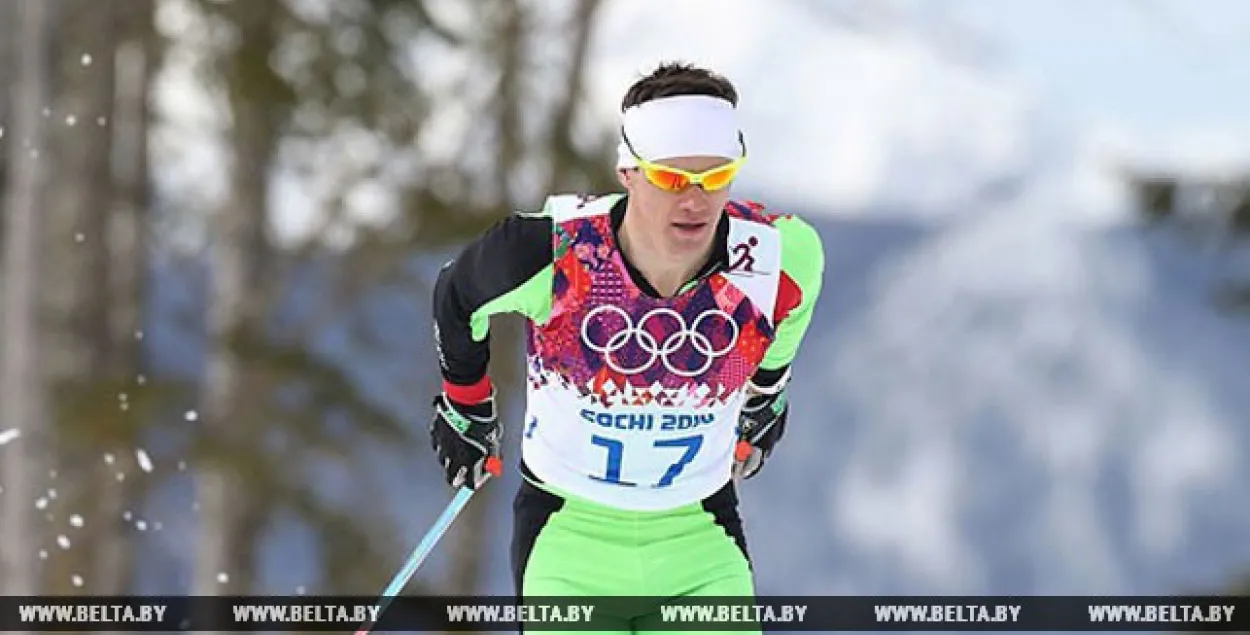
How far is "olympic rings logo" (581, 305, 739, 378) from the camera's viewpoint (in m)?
→ 4.12

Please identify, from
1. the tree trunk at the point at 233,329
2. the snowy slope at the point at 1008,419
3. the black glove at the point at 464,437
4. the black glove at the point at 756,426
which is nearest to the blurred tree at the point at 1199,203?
the tree trunk at the point at 233,329

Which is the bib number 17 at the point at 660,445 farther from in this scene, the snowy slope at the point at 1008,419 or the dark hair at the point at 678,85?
the snowy slope at the point at 1008,419

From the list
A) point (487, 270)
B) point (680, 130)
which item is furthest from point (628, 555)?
point (680, 130)

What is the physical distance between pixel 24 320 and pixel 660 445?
7.24 metres

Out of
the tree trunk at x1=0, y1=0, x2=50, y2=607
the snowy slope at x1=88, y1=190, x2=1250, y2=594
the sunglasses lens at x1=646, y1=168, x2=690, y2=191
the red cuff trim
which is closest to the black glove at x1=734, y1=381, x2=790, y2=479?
the red cuff trim

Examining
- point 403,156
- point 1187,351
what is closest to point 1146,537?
point 1187,351

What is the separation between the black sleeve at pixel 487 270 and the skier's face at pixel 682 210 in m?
0.23

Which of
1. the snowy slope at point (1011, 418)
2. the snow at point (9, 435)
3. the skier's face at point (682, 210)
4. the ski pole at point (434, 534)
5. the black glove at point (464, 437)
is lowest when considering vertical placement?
the snowy slope at point (1011, 418)

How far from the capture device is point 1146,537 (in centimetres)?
7806

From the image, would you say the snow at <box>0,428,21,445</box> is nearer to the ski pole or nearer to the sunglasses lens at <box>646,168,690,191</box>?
the ski pole

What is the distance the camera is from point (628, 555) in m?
4.32

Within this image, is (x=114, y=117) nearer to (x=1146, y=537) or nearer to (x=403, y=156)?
(x=403, y=156)

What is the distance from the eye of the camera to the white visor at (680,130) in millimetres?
4008

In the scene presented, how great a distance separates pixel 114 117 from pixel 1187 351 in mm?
73349
